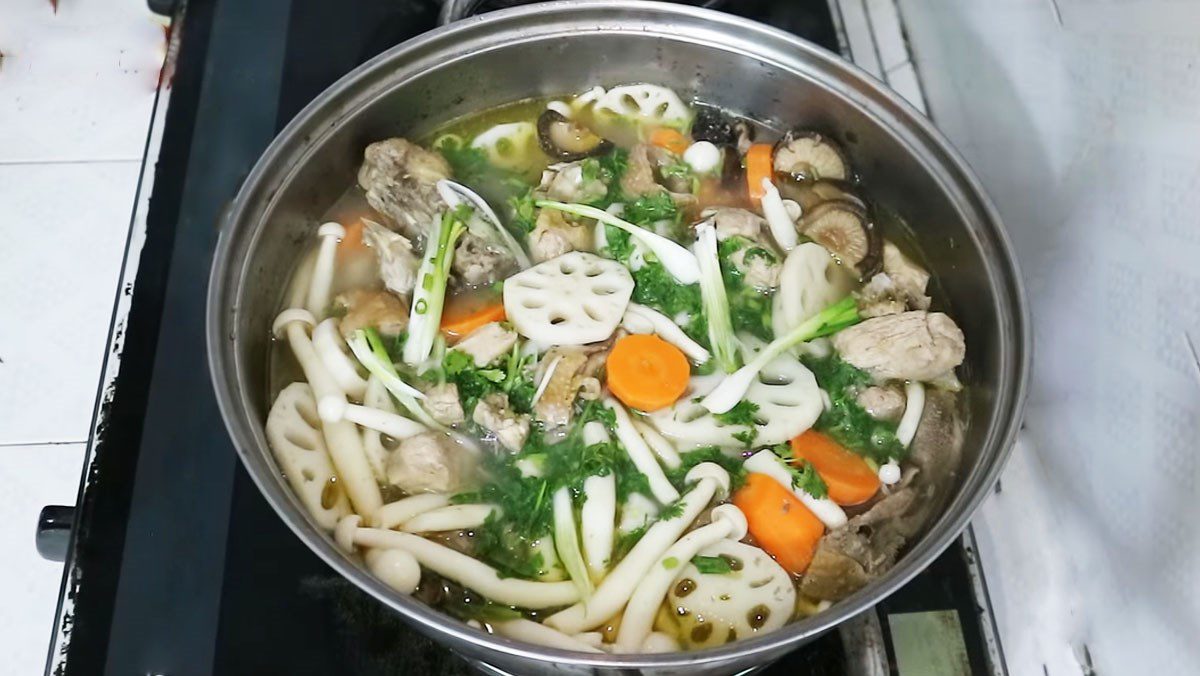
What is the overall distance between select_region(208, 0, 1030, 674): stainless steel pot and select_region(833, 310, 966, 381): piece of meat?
0.07 m

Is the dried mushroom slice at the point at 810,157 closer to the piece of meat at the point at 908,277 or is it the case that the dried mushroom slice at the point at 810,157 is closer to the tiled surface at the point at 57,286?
the piece of meat at the point at 908,277

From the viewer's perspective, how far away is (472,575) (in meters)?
1.34

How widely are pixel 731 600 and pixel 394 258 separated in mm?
867

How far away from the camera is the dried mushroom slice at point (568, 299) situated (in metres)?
1.54

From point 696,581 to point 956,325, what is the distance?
28.2 inches

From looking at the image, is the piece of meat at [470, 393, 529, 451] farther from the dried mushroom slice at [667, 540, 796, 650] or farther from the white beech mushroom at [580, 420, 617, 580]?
the dried mushroom slice at [667, 540, 796, 650]

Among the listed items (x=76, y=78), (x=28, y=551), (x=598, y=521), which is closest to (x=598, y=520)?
(x=598, y=521)

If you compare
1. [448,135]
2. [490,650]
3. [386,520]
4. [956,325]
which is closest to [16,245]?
[448,135]

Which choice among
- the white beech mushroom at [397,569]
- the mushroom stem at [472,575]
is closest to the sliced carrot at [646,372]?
the mushroom stem at [472,575]

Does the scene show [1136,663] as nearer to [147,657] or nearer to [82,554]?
[147,657]

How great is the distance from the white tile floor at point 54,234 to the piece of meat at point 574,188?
129 cm

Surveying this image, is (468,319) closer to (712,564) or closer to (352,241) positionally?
(352,241)

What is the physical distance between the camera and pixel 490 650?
111 cm

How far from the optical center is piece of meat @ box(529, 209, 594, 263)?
1.68 meters
